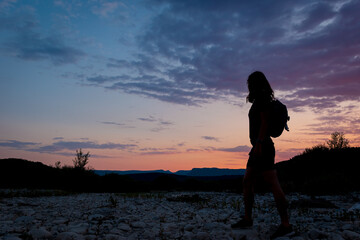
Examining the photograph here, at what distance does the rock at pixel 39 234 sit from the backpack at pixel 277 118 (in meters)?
3.97

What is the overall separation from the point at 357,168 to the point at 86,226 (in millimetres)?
16094

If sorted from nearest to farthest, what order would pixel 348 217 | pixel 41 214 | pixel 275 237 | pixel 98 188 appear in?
1. pixel 275 237
2. pixel 348 217
3. pixel 41 214
4. pixel 98 188

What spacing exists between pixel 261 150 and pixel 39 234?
12.5ft

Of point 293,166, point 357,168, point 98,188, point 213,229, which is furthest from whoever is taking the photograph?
point 293,166

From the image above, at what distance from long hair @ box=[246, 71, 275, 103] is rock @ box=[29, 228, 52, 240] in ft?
13.4

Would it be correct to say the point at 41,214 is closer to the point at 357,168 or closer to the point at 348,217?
the point at 348,217

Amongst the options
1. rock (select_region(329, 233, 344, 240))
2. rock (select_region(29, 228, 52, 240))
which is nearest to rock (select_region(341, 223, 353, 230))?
rock (select_region(329, 233, 344, 240))

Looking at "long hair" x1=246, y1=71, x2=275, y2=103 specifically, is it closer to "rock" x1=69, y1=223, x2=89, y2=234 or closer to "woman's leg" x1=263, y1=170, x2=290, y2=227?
"woman's leg" x1=263, y1=170, x2=290, y2=227

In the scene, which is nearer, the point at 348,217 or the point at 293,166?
the point at 348,217

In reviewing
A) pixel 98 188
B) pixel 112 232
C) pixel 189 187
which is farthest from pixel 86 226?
pixel 189 187

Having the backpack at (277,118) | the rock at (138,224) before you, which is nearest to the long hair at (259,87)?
the backpack at (277,118)

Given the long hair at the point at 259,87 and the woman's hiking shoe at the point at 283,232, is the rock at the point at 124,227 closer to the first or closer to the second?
the woman's hiking shoe at the point at 283,232

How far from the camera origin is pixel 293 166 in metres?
20.7

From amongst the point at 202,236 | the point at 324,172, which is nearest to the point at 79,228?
the point at 202,236
